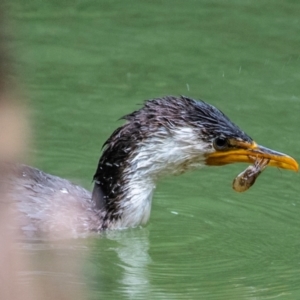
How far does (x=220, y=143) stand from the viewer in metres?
6.52

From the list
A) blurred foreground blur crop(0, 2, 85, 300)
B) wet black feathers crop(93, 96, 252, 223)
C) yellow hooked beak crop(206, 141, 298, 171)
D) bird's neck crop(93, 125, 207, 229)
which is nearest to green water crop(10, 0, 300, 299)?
bird's neck crop(93, 125, 207, 229)

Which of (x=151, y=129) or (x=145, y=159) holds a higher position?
(x=151, y=129)

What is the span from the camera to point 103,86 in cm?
979

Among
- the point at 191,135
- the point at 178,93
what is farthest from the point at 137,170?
the point at 178,93

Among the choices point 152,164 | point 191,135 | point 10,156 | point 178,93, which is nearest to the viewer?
point 10,156

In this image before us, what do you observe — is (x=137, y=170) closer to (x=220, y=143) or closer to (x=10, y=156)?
(x=220, y=143)

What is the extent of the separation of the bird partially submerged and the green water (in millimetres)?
189

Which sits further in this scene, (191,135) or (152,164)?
(152,164)

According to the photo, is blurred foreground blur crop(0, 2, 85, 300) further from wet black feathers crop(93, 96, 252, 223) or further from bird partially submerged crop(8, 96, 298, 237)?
wet black feathers crop(93, 96, 252, 223)

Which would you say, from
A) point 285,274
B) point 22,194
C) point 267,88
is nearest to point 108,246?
point 22,194

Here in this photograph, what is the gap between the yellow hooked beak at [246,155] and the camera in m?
6.48

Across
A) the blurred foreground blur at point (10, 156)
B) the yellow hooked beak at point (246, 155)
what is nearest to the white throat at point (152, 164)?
the yellow hooked beak at point (246, 155)

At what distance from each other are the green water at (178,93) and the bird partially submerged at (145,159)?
0.19 meters

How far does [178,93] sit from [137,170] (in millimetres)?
3356
